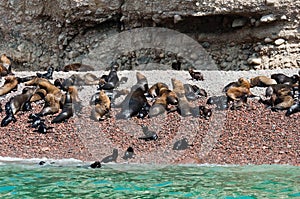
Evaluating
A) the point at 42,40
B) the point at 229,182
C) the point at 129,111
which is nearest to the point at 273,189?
the point at 229,182

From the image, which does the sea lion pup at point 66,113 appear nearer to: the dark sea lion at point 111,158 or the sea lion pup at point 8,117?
the sea lion pup at point 8,117

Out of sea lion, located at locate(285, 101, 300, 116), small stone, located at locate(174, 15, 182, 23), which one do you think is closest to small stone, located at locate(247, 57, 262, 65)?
small stone, located at locate(174, 15, 182, 23)

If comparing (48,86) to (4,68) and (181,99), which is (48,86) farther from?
(181,99)

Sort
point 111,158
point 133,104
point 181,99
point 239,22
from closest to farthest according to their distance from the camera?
A: point 111,158
point 133,104
point 181,99
point 239,22

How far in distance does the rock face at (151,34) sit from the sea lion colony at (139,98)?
268cm

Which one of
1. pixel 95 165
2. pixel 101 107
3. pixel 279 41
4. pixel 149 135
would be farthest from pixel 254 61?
pixel 95 165

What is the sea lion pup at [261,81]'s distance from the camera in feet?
38.1

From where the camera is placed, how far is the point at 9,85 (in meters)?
12.1

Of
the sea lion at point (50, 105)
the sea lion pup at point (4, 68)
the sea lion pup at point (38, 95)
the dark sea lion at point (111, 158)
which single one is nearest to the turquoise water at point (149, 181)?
the dark sea lion at point (111, 158)

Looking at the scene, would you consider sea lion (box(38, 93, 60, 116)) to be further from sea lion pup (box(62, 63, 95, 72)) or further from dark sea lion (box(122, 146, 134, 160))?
sea lion pup (box(62, 63, 95, 72))

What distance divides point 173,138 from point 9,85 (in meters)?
4.31

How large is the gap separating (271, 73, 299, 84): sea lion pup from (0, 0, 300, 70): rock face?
2.44m

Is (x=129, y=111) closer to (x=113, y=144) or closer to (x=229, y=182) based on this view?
(x=113, y=144)

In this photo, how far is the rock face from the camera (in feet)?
47.1
